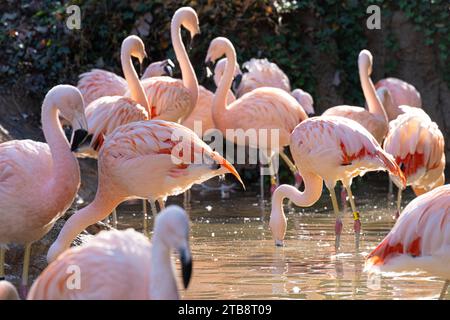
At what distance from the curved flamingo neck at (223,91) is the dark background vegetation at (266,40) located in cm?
214

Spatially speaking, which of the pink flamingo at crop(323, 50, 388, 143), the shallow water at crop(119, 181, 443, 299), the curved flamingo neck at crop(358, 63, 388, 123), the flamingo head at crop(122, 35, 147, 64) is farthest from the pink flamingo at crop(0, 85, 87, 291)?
the curved flamingo neck at crop(358, 63, 388, 123)

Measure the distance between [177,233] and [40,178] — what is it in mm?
1992

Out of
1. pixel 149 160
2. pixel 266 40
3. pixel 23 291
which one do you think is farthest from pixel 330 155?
pixel 266 40

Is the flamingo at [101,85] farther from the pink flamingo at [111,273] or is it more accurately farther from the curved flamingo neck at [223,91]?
the pink flamingo at [111,273]

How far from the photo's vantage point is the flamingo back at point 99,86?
8.55 m

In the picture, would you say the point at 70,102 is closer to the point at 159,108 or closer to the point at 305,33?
the point at 159,108

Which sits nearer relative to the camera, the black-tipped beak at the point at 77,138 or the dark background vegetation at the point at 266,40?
the black-tipped beak at the point at 77,138

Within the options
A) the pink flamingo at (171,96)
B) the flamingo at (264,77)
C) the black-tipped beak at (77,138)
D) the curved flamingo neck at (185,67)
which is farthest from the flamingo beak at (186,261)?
the flamingo at (264,77)

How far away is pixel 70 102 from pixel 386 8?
6783 mm

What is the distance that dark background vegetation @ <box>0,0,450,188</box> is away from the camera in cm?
1043

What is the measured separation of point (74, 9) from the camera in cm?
1024

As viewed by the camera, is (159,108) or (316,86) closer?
(159,108)

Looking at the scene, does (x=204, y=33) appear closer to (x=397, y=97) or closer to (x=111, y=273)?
(x=397, y=97)
